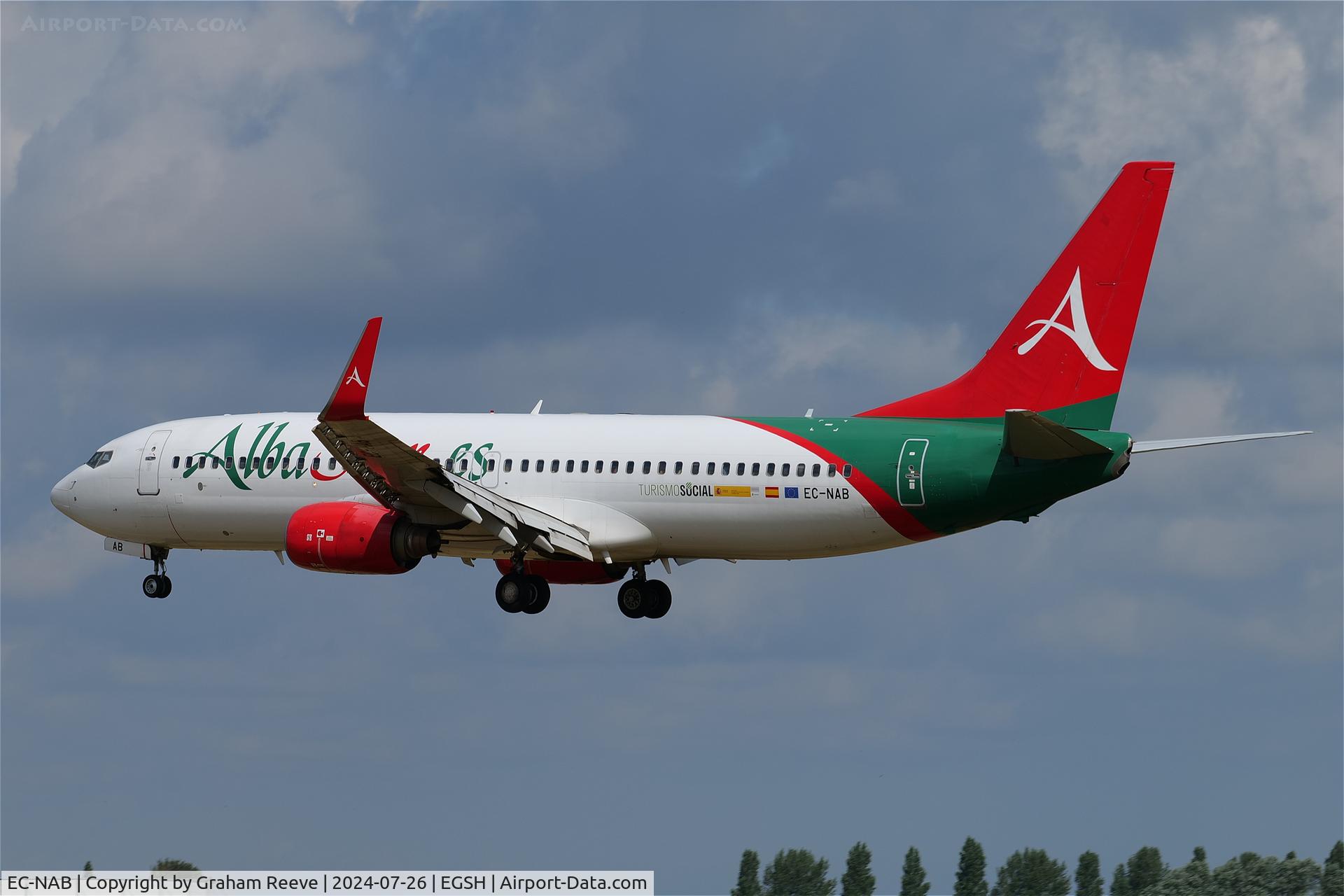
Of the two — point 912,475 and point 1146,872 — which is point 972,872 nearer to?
point 1146,872

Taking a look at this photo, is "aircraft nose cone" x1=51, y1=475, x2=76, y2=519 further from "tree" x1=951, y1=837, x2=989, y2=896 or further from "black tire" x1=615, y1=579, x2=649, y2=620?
"tree" x1=951, y1=837, x2=989, y2=896

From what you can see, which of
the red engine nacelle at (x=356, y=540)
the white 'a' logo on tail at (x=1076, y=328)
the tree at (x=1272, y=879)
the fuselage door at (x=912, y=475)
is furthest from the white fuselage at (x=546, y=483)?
the tree at (x=1272, y=879)

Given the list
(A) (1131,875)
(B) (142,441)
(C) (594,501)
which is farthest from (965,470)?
(A) (1131,875)

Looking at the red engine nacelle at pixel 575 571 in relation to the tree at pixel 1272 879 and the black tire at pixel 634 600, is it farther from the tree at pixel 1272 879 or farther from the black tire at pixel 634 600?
the tree at pixel 1272 879

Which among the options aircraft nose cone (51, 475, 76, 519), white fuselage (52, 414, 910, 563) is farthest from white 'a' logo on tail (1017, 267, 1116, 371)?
aircraft nose cone (51, 475, 76, 519)

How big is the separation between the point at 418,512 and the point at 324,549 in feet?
8.64

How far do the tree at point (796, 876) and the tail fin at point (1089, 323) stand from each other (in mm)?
52461

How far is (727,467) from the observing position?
58.0m

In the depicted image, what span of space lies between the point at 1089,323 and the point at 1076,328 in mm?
362

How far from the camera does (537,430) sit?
61188 millimetres

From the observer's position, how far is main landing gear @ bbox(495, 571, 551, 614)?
201 feet

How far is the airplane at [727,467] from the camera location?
182 feet

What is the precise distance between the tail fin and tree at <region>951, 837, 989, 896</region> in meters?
58.2

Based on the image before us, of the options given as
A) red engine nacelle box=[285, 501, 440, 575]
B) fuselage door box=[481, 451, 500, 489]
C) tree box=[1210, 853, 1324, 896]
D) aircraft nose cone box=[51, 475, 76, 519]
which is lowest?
tree box=[1210, 853, 1324, 896]
